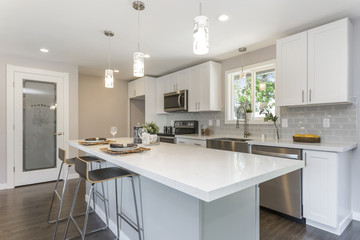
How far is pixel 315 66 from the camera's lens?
2383 millimetres

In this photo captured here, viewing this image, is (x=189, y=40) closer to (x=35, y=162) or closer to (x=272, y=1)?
(x=272, y=1)

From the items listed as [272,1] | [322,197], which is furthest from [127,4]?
[322,197]

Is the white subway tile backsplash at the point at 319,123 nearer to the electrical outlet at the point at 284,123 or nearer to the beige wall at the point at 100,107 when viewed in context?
the electrical outlet at the point at 284,123

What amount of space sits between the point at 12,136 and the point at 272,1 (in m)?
4.47

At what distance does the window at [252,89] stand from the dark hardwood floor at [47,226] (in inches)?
63.8

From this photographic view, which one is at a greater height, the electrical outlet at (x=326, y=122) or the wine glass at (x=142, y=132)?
the electrical outlet at (x=326, y=122)

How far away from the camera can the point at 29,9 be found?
Result: 2.11 m

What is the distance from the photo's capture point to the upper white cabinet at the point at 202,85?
371 centimetres

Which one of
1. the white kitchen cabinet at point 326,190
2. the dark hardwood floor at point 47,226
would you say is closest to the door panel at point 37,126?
the dark hardwood floor at point 47,226

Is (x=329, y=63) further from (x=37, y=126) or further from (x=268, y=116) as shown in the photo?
(x=37, y=126)

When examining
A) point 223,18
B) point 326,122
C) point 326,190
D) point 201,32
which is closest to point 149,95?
point 223,18

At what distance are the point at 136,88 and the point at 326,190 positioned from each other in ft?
14.5

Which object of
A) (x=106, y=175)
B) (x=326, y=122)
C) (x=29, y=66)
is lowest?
(x=106, y=175)

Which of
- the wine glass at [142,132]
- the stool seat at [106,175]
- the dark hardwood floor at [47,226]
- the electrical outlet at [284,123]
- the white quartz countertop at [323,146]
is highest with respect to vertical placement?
the electrical outlet at [284,123]
